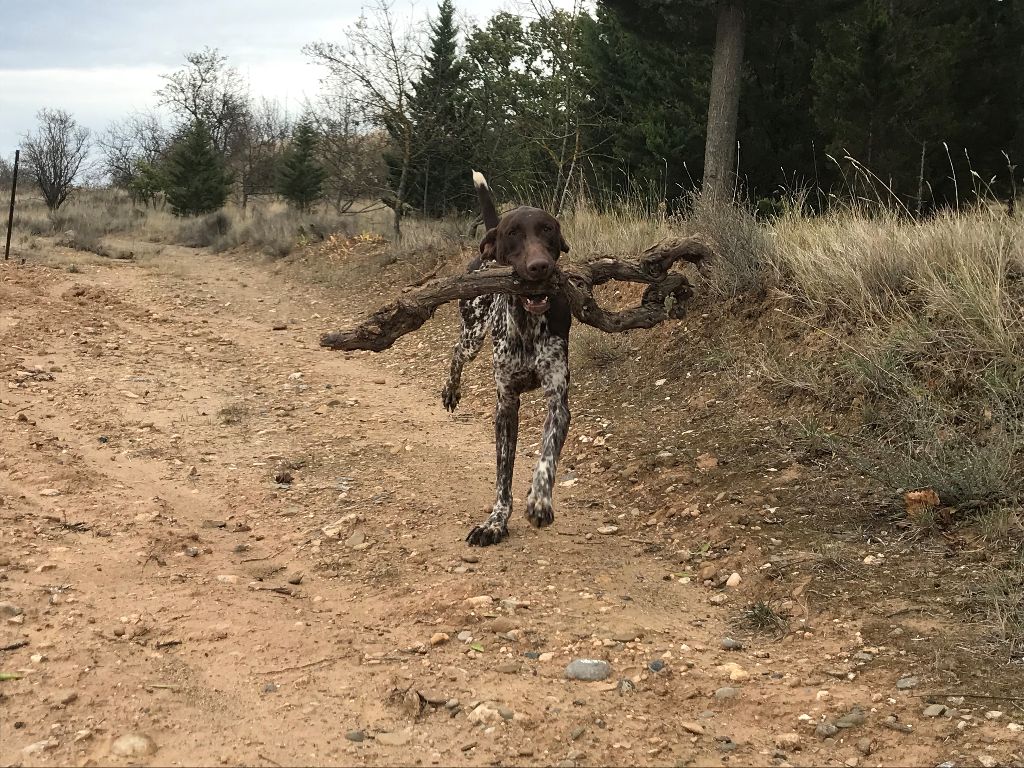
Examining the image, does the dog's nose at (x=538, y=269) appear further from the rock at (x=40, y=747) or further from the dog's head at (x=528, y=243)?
the rock at (x=40, y=747)

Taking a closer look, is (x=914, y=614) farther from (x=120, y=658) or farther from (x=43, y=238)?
(x=43, y=238)

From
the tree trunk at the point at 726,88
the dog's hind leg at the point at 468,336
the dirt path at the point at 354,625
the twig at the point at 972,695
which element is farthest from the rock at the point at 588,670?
the tree trunk at the point at 726,88

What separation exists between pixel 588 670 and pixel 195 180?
29.2 metres

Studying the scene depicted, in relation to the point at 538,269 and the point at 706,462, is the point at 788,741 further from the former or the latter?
the point at 706,462

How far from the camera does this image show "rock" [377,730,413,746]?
2.59m

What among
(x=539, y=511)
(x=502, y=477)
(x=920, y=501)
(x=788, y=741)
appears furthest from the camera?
(x=502, y=477)

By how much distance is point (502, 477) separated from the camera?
15.2 ft

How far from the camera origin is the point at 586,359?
789 centimetres

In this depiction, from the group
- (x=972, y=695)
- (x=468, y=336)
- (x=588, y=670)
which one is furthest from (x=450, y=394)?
(x=972, y=695)

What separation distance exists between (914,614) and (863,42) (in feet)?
39.7

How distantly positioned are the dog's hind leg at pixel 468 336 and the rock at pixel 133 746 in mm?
3855

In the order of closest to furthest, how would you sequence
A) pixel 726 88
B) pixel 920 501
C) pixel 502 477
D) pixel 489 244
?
1. pixel 920 501
2. pixel 502 477
3. pixel 489 244
4. pixel 726 88

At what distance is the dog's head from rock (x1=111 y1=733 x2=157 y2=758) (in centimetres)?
249

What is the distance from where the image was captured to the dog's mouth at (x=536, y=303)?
14.0 ft
